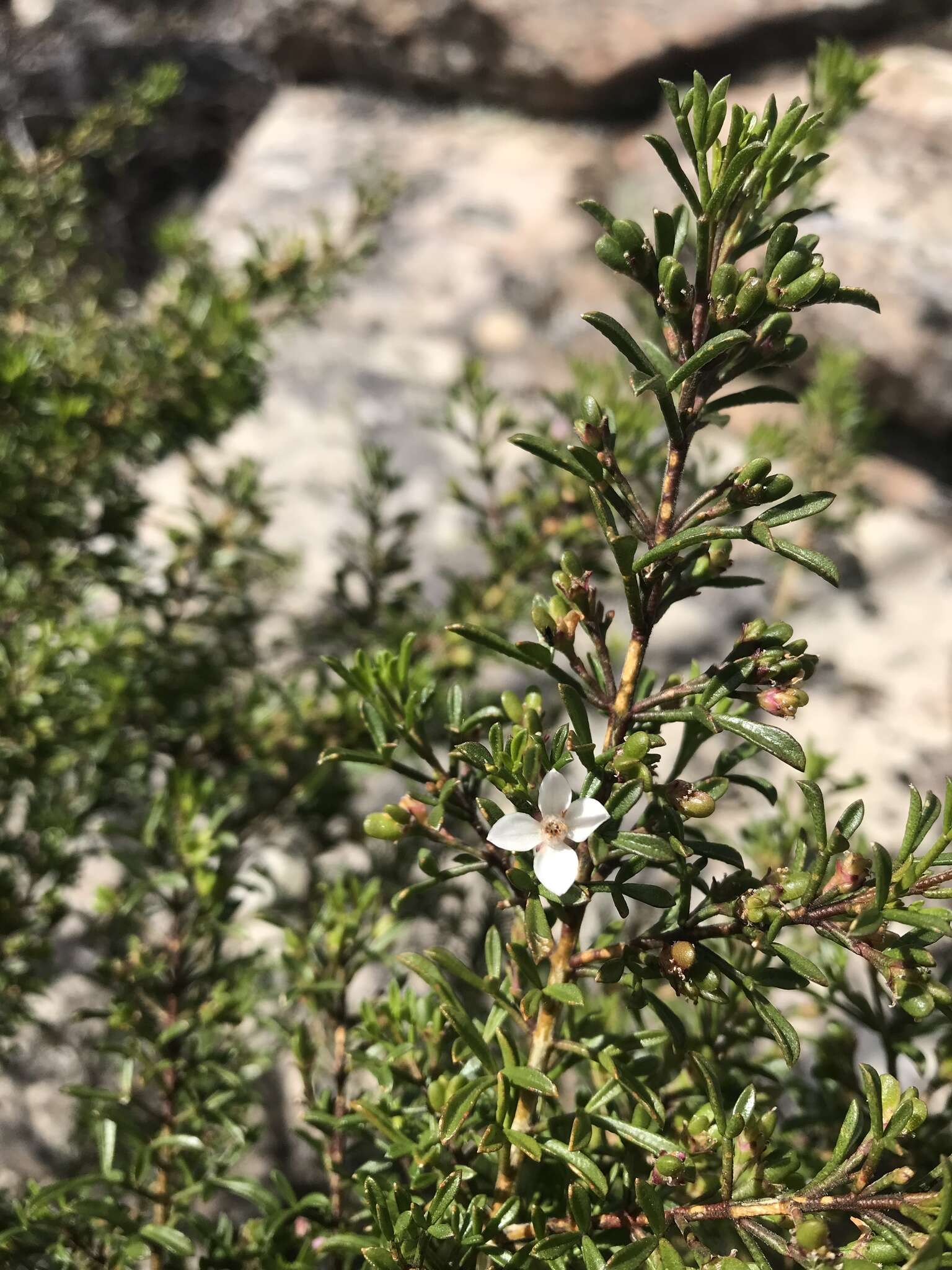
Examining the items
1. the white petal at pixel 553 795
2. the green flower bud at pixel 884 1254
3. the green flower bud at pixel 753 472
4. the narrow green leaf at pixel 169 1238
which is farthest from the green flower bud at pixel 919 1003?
the narrow green leaf at pixel 169 1238

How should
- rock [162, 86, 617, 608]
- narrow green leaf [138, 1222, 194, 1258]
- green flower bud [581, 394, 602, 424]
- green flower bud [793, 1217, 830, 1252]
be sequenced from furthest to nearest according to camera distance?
rock [162, 86, 617, 608] → narrow green leaf [138, 1222, 194, 1258] → green flower bud [581, 394, 602, 424] → green flower bud [793, 1217, 830, 1252]

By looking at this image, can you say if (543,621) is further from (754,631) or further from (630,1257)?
(630,1257)

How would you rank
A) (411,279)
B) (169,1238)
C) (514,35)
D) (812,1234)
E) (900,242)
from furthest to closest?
1. (514,35)
2. (411,279)
3. (900,242)
4. (169,1238)
5. (812,1234)

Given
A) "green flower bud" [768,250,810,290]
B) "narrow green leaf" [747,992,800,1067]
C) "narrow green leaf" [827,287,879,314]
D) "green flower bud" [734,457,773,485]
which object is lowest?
"narrow green leaf" [747,992,800,1067]

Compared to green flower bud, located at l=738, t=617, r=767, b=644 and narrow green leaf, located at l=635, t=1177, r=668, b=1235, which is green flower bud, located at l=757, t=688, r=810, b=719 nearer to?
green flower bud, located at l=738, t=617, r=767, b=644

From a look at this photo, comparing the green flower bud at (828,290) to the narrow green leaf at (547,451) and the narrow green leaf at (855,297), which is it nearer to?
the narrow green leaf at (855,297)

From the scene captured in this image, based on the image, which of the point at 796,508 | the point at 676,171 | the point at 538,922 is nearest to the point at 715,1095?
the point at 538,922

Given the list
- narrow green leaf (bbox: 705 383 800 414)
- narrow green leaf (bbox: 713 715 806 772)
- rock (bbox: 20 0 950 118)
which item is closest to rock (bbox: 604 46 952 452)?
rock (bbox: 20 0 950 118)
